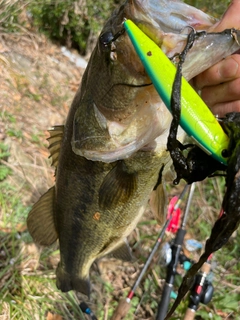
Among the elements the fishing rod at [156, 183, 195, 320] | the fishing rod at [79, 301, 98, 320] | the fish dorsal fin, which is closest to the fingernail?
the fish dorsal fin

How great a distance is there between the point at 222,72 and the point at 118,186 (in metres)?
0.65

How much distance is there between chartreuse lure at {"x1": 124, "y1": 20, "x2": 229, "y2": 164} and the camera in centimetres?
116

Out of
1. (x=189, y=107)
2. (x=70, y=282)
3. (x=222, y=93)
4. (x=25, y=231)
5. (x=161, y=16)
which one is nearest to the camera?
(x=189, y=107)

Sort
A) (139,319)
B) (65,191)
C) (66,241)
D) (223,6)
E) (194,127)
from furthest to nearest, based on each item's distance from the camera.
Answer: (223,6)
(139,319)
(66,241)
(65,191)
(194,127)

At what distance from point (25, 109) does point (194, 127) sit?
3.38m

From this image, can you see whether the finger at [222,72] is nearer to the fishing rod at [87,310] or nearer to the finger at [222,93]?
the finger at [222,93]

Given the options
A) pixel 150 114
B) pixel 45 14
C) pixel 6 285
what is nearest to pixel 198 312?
pixel 6 285

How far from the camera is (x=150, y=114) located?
1.51 meters

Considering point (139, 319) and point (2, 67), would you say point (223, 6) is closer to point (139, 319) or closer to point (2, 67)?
point (2, 67)

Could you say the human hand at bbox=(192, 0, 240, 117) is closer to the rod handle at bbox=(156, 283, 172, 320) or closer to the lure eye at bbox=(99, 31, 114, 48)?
the lure eye at bbox=(99, 31, 114, 48)

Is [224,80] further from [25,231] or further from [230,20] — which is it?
[25,231]

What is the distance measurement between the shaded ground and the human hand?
1.45 metres

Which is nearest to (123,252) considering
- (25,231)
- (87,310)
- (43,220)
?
(43,220)

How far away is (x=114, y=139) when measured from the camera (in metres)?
1.57
